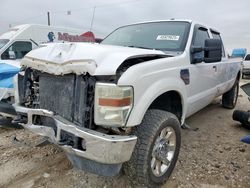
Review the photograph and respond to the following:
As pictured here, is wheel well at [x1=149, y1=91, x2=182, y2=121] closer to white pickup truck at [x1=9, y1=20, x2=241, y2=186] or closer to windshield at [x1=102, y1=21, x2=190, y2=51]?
white pickup truck at [x1=9, y1=20, x2=241, y2=186]

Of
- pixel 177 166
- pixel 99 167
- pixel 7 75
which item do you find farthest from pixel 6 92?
pixel 177 166

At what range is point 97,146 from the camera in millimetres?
2100

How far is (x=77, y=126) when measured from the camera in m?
2.20

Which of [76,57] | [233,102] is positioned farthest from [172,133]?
[233,102]

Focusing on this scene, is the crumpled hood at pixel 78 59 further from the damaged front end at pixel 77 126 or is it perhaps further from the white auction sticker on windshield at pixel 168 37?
the white auction sticker on windshield at pixel 168 37

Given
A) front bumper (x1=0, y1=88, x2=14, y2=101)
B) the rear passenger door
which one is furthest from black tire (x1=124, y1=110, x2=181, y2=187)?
front bumper (x1=0, y1=88, x2=14, y2=101)

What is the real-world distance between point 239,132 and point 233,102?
1.94 meters

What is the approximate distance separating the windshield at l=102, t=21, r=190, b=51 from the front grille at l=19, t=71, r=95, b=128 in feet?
4.99

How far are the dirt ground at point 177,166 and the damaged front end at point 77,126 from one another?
0.68 m

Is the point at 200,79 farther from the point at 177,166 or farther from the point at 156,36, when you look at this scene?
the point at 177,166

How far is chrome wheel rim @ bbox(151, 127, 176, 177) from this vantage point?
2.66 metres

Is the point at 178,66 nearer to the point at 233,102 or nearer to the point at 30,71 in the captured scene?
the point at 30,71

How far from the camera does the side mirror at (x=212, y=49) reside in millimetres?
3127

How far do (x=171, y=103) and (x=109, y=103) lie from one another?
1339 millimetres
